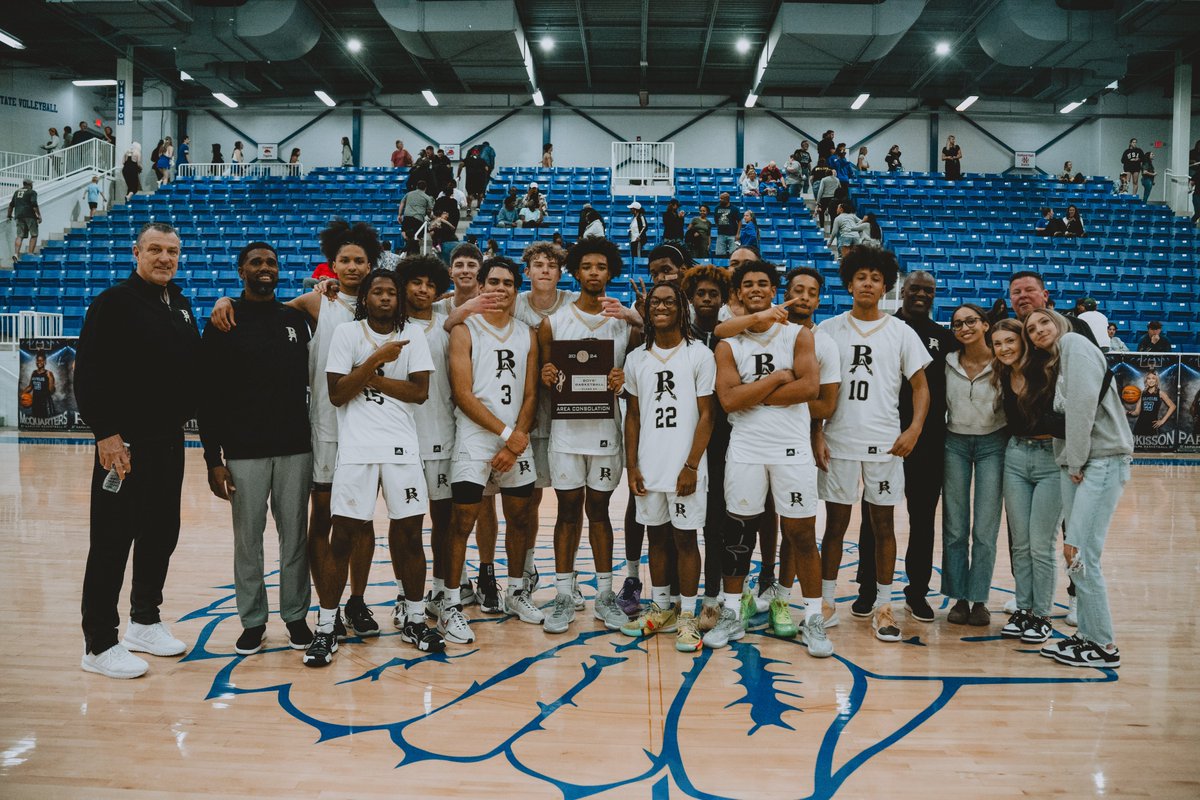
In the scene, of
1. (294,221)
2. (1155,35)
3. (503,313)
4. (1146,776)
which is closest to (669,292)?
(503,313)

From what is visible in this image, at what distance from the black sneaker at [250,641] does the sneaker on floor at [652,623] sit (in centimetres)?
176

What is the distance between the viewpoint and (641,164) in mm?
20531

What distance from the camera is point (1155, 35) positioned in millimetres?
17172

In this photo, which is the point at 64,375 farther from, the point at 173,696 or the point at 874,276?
the point at 874,276

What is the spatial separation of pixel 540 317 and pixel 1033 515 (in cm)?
279

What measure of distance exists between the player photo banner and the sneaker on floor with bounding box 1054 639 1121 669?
8697 mm

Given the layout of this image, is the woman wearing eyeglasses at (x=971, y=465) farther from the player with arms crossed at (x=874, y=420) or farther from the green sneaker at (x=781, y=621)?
the green sneaker at (x=781, y=621)

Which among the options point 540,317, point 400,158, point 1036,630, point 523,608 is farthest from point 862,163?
point 523,608

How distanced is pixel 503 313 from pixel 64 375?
10879 millimetres

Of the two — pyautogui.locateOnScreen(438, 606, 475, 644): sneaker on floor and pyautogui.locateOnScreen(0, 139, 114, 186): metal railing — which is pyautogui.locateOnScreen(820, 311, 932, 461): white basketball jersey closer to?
pyautogui.locateOnScreen(438, 606, 475, 644): sneaker on floor

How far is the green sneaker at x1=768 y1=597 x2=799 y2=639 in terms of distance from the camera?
4.20 metres

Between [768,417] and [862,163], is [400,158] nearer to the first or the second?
[862,163]

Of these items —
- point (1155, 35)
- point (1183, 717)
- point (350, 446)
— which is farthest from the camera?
point (1155, 35)

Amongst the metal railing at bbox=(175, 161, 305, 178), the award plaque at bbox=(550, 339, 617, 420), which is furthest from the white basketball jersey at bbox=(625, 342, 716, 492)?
the metal railing at bbox=(175, 161, 305, 178)
